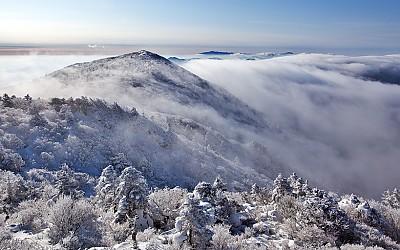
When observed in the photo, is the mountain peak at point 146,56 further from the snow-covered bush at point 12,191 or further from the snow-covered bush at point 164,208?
the snow-covered bush at point 164,208

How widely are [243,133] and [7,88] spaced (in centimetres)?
6701

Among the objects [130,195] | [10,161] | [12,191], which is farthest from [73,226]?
[10,161]

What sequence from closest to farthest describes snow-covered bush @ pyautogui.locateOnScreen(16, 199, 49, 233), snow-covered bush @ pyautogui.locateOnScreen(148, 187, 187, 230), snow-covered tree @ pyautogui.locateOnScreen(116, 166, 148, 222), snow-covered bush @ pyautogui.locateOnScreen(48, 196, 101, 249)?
snow-covered bush @ pyautogui.locateOnScreen(48, 196, 101, 249) → snow-covered bush @ pyautogui.locateOnScreen(16, 199, 49, 233) → snow-covered tree @ pyautogui.locateOnScreen(116, 166, 148, 222) → snow-covered bush @ pyautogui.locateOnScreen(148, 187, 187, 230)

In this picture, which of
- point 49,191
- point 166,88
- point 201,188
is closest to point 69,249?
point 201,188

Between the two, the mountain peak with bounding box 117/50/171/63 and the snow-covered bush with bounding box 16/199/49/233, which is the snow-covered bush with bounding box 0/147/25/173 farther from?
the mountain peak with bounding box 117/50/171/63

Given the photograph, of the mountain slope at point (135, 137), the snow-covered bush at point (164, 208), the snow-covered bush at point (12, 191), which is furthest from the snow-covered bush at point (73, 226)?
the mountain slope at point (135, 137)

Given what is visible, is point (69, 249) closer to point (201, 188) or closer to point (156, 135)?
point (201, 188)

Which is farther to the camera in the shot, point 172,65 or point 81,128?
point 172,65

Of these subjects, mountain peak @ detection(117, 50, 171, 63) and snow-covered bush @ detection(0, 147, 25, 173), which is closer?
snow-covered bush @ detection(0, 147, 25, 173)

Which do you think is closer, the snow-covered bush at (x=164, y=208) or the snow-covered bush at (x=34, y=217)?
the snow-covered bush at (x=34, y=217)

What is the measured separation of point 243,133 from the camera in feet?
263

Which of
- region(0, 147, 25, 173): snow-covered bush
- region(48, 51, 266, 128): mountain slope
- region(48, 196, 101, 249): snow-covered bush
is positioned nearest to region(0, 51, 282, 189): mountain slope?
region(0, 147, 25, 173): snow-covered bush

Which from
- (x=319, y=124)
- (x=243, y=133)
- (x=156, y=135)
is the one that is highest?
(x=156, y=135)

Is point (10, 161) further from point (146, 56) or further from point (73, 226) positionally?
point (146, 56)
